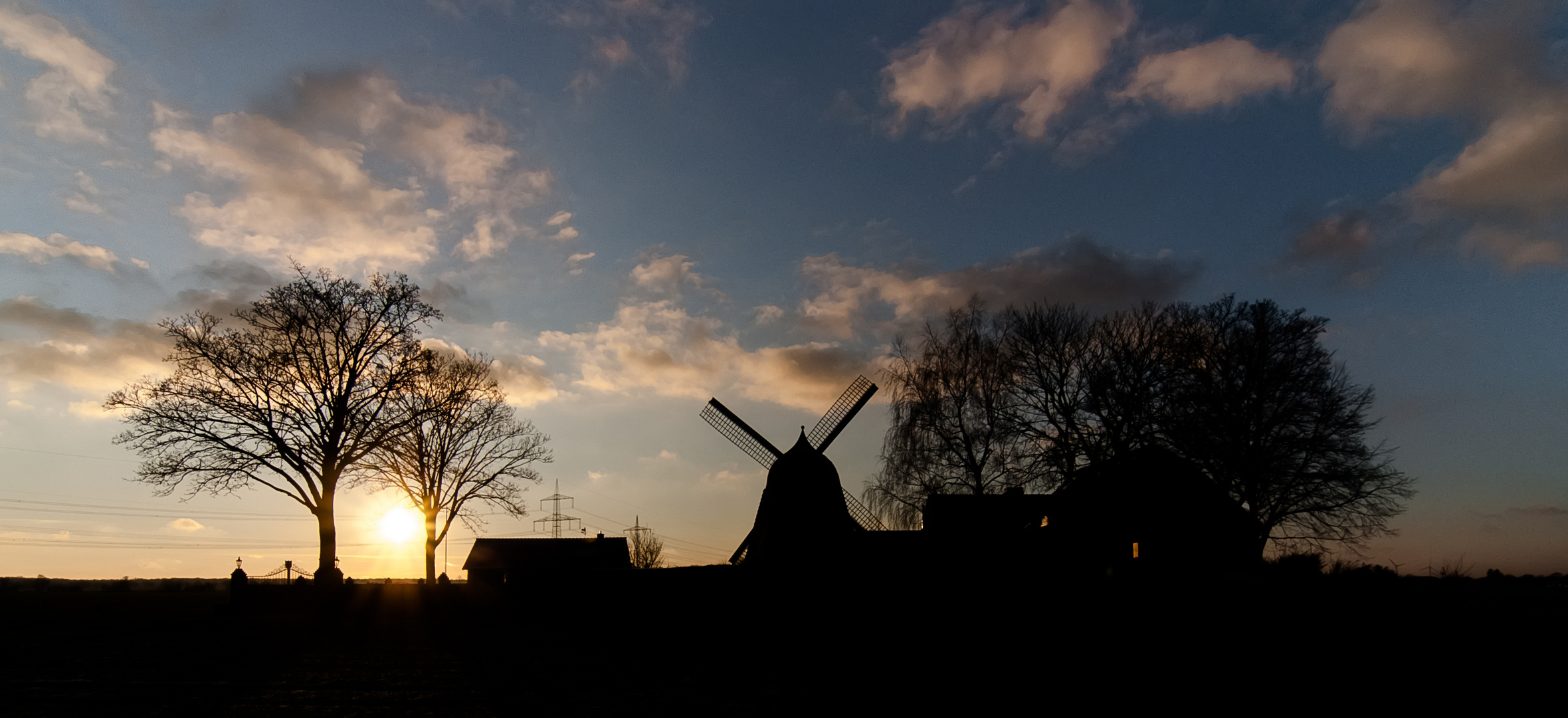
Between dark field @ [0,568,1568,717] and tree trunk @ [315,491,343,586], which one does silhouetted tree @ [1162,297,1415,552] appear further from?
tree trunk @ [315,491,343,586]

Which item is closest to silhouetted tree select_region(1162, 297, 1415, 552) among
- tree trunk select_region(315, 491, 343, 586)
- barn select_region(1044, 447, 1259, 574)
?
barn select_region(1044, 447, 1259, 574)

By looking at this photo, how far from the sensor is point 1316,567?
16203 mm

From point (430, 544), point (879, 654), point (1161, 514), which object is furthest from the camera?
point (430, 544)

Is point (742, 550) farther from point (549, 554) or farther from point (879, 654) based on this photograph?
point (549, 554)

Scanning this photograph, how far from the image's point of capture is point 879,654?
17.8 metres

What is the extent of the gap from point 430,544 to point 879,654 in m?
30.5

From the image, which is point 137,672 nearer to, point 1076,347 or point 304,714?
point 304,714

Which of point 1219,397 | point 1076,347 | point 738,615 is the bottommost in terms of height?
point 738,615

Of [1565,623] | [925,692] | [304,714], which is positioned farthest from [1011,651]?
[304,714]

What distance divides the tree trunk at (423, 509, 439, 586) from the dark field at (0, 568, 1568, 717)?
17146mm

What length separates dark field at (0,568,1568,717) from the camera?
11.2m

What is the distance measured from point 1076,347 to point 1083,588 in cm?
1969

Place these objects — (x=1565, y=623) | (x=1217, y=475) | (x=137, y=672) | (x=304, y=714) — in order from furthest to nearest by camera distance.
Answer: (x=1217, y=475)
(x=137, y=672)
(x=1565, y=623)
(x=304, y=714)

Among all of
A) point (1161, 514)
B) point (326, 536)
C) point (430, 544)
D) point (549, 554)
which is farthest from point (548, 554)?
point (1161, 514)
